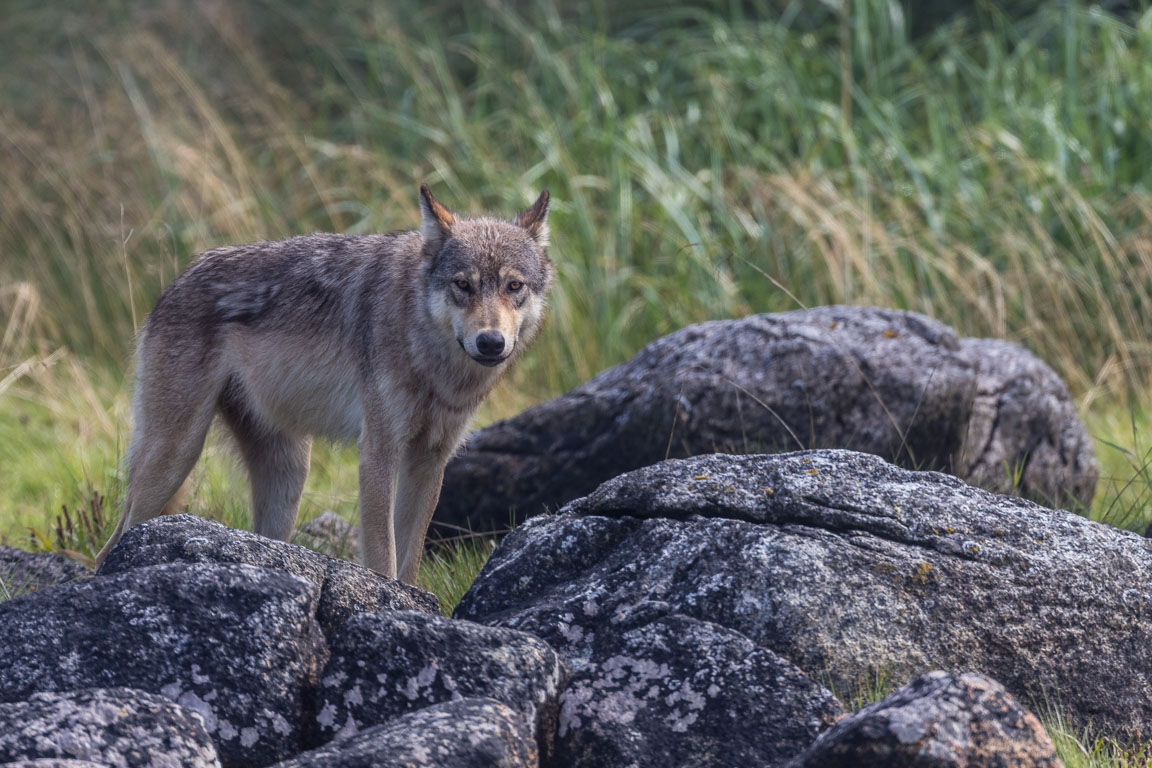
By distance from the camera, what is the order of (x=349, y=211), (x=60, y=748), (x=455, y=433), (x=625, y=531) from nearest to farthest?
(x=60, y=748) → (x=625, y=531) → (x=455, y=433) → (x=349, y=211)

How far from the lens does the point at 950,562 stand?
3.21 meters

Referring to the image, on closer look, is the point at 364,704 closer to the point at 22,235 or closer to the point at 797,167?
the point at 797,167

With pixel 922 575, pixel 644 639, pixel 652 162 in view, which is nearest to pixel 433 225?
pixel 644 639

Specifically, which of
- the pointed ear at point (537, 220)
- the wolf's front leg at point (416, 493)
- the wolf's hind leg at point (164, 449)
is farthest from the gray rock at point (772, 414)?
the wolf's hind leg at point (164, 449)

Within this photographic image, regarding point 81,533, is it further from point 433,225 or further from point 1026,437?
point 1026,437

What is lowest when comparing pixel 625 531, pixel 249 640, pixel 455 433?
pixel 455 433

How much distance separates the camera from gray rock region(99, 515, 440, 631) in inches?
125

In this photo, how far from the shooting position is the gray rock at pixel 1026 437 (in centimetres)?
584

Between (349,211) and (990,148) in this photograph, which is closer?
(990,148)

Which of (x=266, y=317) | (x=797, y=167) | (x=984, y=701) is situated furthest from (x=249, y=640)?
(x=797, y=167)

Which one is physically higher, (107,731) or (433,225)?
(433,225)

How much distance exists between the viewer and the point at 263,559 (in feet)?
10.8

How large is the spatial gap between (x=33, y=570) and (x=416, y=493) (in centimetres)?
152

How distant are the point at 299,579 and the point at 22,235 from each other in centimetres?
817
